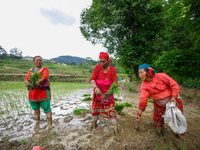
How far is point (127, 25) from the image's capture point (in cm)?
1216

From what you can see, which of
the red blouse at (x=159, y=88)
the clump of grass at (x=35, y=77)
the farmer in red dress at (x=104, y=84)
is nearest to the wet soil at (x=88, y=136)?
the farmer in red dress at (x=104, y=84)

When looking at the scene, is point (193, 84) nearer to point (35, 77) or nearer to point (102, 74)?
point (102, 74)

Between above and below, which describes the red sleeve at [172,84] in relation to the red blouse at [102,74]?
below

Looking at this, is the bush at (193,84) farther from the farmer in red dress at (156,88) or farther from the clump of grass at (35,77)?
the clump of grass at (35,77)

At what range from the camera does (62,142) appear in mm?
2219

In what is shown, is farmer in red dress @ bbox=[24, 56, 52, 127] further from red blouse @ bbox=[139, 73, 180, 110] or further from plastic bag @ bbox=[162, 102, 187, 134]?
plastic bag @ bbox=[162, 102, 187, 134]

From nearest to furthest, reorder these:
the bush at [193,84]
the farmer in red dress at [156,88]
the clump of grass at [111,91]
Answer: the farmer in red dress at [156,88]
the clump of grass at [111,91]
the bush at [193,84]

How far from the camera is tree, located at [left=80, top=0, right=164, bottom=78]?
31.6 ft

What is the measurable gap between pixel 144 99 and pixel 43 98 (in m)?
2.73

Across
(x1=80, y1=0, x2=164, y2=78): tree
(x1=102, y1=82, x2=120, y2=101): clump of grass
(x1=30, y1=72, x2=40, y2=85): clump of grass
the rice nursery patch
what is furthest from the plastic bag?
(x1=80, y1=0, x2=164, y2=78): tree

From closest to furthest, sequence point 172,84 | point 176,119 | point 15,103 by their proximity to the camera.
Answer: point 176,119 < point 172,84 < point 15,103

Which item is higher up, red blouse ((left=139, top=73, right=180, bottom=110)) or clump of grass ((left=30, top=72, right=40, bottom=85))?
clump of grass ((left=30, top=72, right=40, bottom=85))

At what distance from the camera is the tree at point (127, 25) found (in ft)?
31.6

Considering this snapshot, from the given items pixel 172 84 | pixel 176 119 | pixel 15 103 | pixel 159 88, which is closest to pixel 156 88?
pixel 159 88
